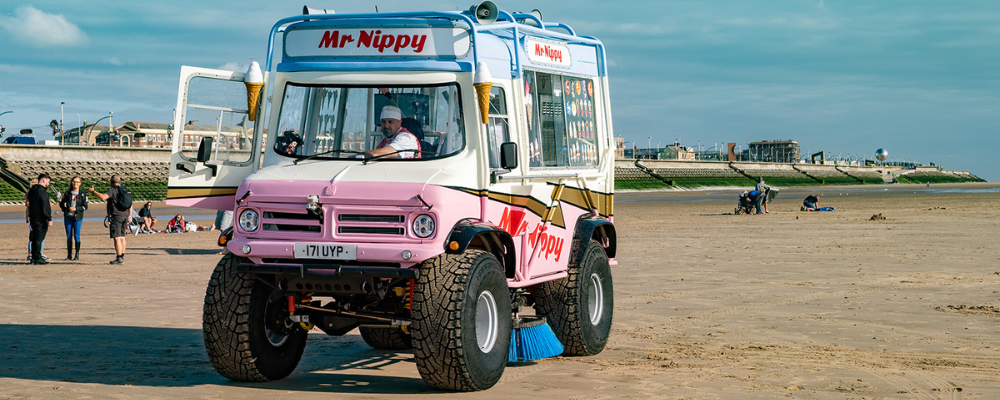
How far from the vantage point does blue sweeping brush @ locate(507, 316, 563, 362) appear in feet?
29.7

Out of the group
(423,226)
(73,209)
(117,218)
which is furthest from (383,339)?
(73,209)

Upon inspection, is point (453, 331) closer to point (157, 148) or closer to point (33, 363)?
point (33, 363)

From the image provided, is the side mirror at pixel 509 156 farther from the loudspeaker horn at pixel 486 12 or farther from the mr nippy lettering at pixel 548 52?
the mr nippy lettering at pixel 548 52

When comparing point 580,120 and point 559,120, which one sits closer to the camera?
point 559,120

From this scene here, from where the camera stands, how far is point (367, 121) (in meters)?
8.61

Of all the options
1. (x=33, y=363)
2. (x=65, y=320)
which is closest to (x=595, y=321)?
(x=33, y=363)

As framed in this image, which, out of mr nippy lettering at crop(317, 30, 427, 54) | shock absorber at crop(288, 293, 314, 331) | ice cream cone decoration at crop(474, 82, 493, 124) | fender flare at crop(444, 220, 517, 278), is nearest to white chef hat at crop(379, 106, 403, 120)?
mr nippy lettering at crop(317, 30, 427, 54)

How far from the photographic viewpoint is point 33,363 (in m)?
9.09

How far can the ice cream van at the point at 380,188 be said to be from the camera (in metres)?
7.41

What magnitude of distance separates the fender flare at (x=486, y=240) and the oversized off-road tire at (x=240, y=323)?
1.63 m

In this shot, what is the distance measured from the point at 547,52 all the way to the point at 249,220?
3544 millimetres

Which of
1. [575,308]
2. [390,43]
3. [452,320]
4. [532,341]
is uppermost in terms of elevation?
[390,43]

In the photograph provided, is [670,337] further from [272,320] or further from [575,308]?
[272,320]

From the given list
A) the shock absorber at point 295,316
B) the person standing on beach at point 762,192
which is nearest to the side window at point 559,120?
the shock absorber at point 295,316
